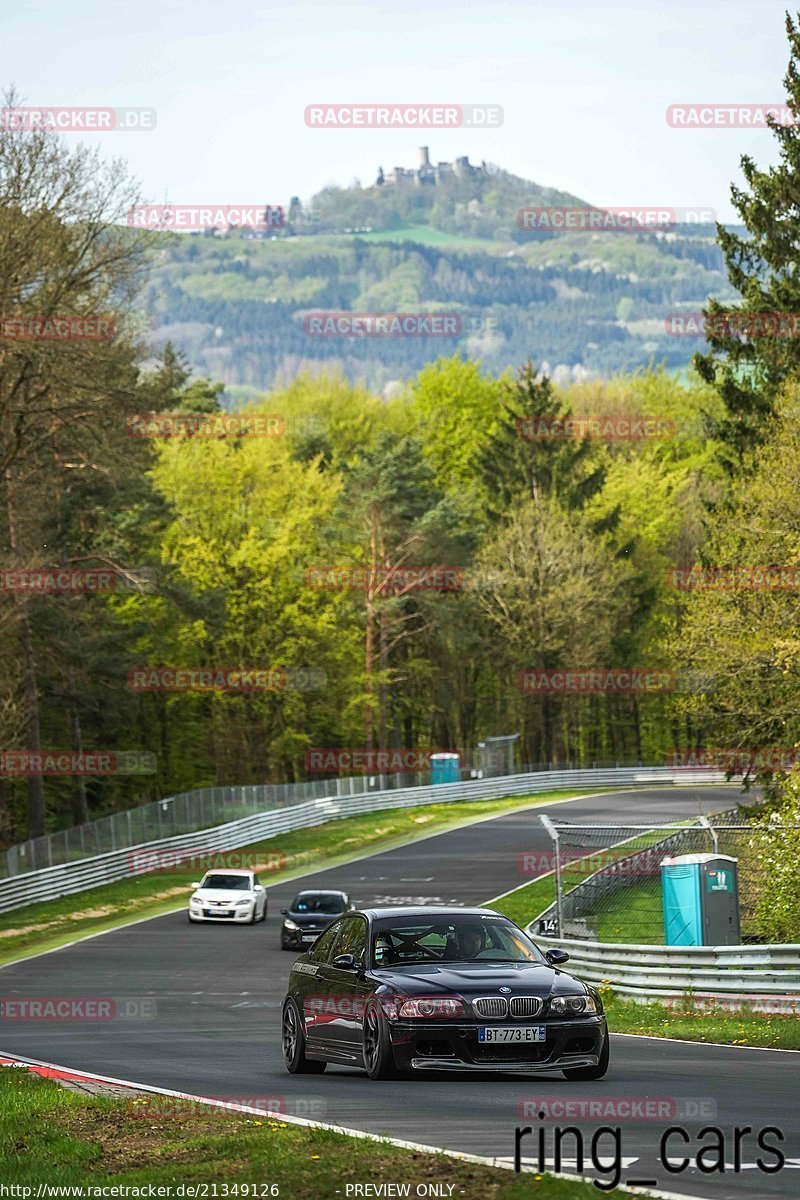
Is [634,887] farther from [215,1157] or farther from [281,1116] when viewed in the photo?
[215,1157]

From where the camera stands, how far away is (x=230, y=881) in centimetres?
4175

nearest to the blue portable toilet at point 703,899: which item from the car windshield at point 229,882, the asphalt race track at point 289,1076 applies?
the asphalt race track at point 289,1076

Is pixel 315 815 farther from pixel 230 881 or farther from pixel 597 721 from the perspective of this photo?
pixel 597 721

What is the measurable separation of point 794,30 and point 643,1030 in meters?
31.7

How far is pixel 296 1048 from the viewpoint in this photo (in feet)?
48.3

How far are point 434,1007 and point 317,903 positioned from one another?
80.9 feet

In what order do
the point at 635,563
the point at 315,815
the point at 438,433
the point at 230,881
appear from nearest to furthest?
the point at 230,881 < the point at 315,815 < the point at 635,563 < the point at 438,433

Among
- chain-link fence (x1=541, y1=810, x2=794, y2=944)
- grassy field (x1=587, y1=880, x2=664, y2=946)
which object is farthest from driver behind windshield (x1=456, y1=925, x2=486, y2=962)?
grassy field (x1=587, y1=880, x2=664, y2=946)

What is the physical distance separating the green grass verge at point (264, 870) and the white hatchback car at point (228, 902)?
1990 mm

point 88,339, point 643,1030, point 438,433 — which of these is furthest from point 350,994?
point 438,433

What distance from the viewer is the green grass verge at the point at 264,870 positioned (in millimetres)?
40406

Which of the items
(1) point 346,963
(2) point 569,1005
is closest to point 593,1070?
(2) point 569,1005

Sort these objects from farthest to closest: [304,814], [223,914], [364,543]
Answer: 1. [364,543]
2. [304,814]
3. [223,914]

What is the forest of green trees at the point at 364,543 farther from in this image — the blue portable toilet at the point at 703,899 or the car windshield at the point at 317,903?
the blue portable toilet at the point at 703,899
